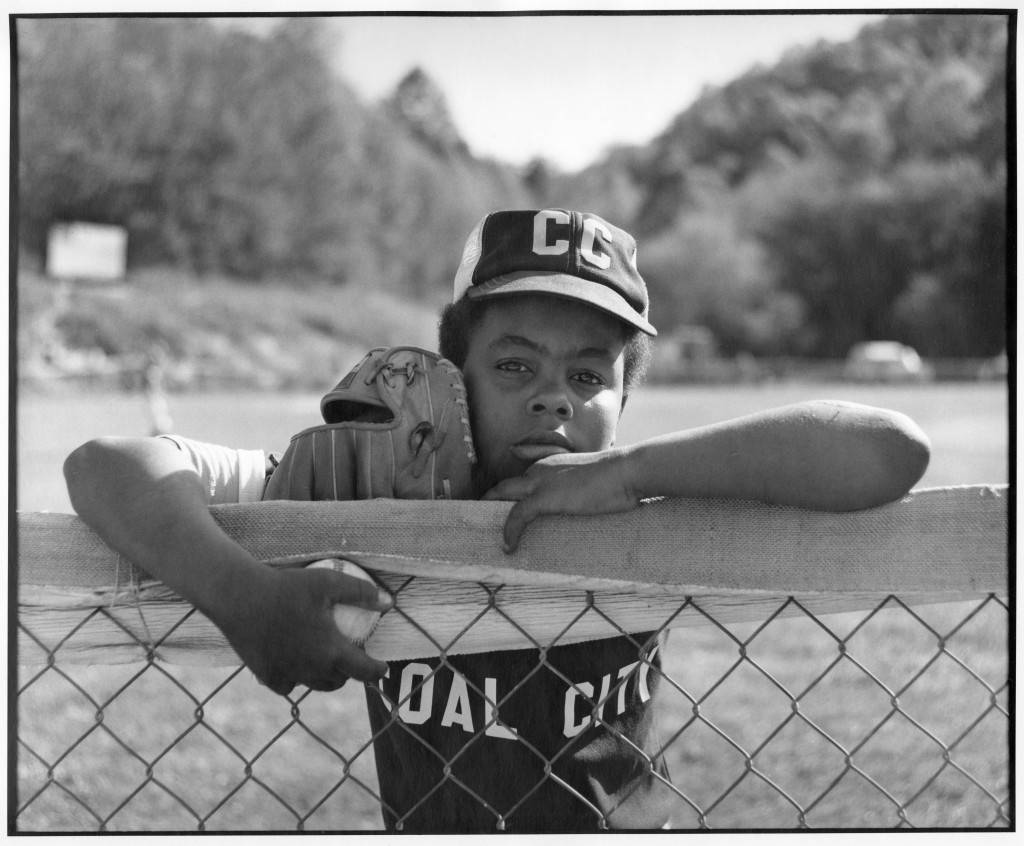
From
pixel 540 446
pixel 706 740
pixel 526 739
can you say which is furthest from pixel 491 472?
pixel 706 740

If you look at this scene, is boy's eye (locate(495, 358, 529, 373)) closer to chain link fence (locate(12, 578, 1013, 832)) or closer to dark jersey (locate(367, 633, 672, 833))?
dark jersey (locate(367, 633, 672, 833))

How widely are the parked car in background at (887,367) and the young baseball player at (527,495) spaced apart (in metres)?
32.8

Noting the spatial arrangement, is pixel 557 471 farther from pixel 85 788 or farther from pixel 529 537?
pixel 85 788

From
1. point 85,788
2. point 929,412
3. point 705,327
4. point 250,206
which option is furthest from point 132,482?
point 705,327

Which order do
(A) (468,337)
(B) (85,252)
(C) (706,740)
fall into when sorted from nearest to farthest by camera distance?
1. (A) (468,337)
2. (C) (706,740)
3. (B) (85,252)

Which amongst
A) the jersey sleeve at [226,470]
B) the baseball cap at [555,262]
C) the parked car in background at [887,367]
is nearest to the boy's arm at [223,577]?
the jersey sleeve at [226,470]

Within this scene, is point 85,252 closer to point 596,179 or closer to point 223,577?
point 596,179

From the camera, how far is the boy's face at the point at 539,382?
1.53 m

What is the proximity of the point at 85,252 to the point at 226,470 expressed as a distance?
113ft

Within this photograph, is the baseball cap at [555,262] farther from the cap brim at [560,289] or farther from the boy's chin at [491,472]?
the boy's chin at [491,472]

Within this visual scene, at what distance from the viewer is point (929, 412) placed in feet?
68.8

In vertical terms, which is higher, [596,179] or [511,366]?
[596,179]

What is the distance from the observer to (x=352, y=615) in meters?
1.21

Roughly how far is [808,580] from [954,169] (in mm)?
48524
